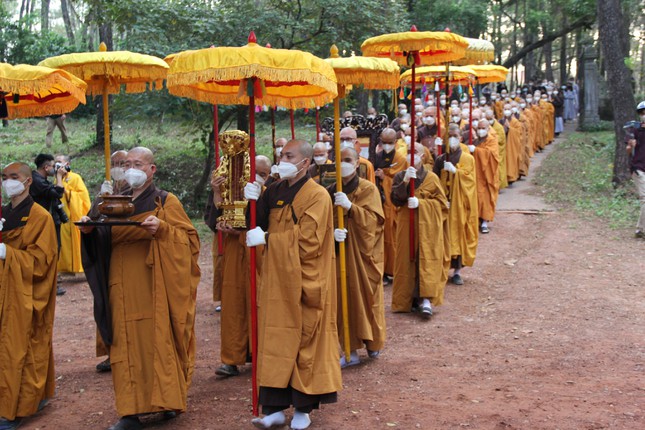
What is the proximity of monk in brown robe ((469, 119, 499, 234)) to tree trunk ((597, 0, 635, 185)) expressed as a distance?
3.24m

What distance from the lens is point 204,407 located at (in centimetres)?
570

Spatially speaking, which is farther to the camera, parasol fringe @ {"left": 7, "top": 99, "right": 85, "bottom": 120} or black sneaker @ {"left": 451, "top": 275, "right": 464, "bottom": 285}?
black sneaker @ {"left": 451, "top": 275, "right": 464, "bottom": 285}

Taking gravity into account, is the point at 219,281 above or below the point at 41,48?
below

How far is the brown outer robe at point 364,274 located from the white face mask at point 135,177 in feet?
6.72

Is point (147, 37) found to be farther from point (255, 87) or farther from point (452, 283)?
point (255, 87)

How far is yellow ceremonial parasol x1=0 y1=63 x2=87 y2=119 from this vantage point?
523cm

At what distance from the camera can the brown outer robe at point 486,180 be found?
1323cm

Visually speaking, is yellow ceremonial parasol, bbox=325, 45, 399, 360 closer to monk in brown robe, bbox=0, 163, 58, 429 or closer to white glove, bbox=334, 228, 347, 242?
white glove, bbox=334, 228, 347, 242

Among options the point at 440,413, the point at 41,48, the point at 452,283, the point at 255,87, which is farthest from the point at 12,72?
the point at 41,48

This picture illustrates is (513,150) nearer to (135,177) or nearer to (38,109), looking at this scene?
(38,109)

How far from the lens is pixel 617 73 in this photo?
1520 cm

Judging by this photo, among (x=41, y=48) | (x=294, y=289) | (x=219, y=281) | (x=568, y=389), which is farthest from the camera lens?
(x=41, y=48)

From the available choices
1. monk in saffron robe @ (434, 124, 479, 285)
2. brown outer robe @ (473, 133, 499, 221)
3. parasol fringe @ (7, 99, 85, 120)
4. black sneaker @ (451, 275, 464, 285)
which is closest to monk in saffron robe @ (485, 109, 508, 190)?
brown outer robe @ (473, 133, 499, 221)

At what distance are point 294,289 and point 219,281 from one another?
120 inches
